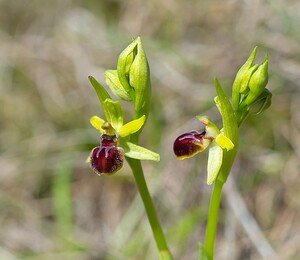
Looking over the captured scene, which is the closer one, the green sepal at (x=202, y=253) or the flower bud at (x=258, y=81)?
the flower bud at (x=258, y=81)

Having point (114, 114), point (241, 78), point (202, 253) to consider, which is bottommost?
point (202, 253)

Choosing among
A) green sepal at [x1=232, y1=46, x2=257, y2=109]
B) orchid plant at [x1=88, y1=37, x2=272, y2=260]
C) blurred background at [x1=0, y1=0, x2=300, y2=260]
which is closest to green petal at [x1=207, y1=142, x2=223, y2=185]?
orchid plant at [x1=88, y1=37, x2=272, y2=260]

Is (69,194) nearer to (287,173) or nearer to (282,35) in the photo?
(287,173)

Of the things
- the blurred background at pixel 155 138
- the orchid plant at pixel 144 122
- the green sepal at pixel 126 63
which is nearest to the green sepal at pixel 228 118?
the orchid plant at pixel 144 122

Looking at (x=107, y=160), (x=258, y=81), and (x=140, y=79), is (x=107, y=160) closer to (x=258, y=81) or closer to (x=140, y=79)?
(x=140, y=79)

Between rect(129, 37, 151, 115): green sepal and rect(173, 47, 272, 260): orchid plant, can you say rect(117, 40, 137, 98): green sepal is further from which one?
rect(173, 47, 272, 260): orchid plant

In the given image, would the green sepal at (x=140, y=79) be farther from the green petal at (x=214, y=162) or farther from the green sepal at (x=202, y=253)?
the green sepal at (x=202, y=253)

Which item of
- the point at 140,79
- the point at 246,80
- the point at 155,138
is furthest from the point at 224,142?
the point at 155,138

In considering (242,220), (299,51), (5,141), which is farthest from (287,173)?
(5,141)
